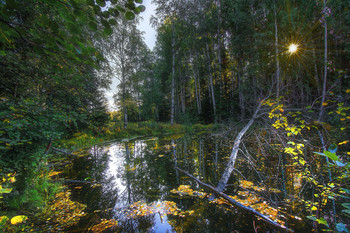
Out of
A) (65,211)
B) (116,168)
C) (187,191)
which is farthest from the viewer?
(116,168)

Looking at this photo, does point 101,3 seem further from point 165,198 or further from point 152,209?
point 165,198

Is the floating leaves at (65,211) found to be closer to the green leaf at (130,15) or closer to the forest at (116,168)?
the forest at (116,168)

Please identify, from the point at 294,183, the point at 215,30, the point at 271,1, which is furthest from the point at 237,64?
the point at 294,183

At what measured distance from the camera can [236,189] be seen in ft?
10.4

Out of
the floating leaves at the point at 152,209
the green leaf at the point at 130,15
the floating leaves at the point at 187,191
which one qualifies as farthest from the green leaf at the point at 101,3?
the floating leaves at the point at 187,191

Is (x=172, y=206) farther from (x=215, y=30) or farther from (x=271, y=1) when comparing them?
(x=215, y=30)

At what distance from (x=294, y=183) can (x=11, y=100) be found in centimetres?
631

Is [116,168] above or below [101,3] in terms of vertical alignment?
below

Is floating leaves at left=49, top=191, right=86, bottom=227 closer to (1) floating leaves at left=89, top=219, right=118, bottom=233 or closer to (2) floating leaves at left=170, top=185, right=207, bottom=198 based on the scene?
(1) floating leaves at left=89, top=219, right=118, bottom=233

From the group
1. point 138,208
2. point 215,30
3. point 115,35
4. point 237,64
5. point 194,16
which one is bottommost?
point 138,208

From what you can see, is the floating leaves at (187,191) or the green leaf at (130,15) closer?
the green leaf at (130,15)

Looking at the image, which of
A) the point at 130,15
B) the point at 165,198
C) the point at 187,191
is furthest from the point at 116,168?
the point at 130,15

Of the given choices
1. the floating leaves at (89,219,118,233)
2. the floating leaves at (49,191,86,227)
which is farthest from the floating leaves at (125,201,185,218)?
the floating leaves at (49,191,86,227)

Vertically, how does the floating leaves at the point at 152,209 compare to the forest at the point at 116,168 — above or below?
below
